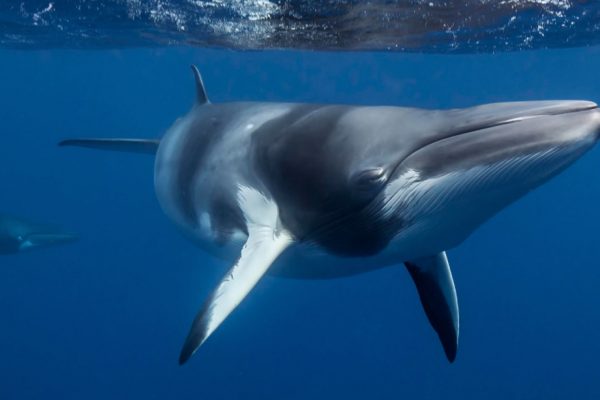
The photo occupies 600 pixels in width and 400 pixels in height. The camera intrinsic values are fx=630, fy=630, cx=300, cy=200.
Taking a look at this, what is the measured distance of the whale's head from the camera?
14.8ft

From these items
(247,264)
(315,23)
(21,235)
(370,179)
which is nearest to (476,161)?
(370,179)

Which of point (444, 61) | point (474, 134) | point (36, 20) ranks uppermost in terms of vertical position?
point (474, 134)

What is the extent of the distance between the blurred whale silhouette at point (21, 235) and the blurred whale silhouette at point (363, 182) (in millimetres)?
12112

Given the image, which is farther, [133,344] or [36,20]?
[133,344]

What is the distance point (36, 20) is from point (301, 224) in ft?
63.0

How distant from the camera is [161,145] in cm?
1025

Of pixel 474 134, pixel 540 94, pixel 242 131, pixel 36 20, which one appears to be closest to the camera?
pixel 474 134

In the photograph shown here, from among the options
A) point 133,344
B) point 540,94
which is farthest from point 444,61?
point 133,344

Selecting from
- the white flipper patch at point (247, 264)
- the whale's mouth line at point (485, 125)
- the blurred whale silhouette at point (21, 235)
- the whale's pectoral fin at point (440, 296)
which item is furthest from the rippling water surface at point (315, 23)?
the whale's mouth line at point (485, 125)

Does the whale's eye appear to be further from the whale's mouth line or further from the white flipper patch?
the white flipper patch

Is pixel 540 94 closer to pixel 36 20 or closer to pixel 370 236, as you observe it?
pixel 36 20

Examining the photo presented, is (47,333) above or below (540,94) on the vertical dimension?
below

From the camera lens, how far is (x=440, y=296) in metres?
8.23

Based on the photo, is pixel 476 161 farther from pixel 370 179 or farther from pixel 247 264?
pixel 247 264
